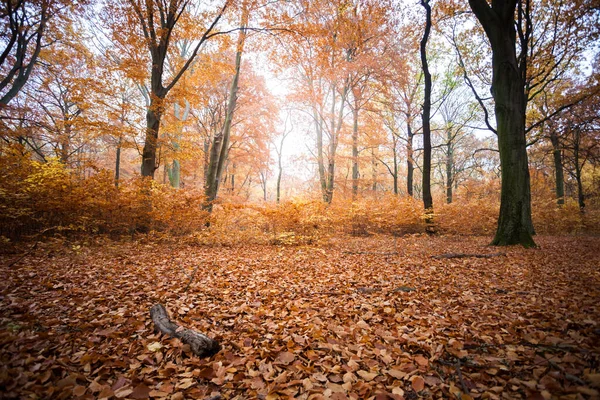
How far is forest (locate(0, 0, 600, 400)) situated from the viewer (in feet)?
6.38

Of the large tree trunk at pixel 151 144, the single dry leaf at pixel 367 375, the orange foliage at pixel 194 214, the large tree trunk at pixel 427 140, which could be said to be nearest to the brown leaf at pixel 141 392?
the single dry leaf at pixel 367 375

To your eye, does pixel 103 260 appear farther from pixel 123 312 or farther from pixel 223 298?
pixel 223 298

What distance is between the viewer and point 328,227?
9016 millimetres

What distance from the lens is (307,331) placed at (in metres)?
2.64

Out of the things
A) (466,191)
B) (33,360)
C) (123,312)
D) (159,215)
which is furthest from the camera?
(466,191)

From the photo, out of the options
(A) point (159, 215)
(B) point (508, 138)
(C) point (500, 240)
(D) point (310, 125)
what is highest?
(D) point (310, 125)

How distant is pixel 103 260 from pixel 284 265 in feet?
12.4

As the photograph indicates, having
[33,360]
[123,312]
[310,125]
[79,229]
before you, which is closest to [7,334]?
[33,360]

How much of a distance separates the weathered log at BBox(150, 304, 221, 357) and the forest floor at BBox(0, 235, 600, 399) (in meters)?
0.08

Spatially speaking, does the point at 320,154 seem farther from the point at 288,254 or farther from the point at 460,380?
the point at 460,380

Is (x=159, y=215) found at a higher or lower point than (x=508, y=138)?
lower

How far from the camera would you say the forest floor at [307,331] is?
70.1 inches

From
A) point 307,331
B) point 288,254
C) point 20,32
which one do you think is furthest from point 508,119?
point 20,32

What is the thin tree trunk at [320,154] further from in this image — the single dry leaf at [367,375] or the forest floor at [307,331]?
the single dry leaf at [367,375]
